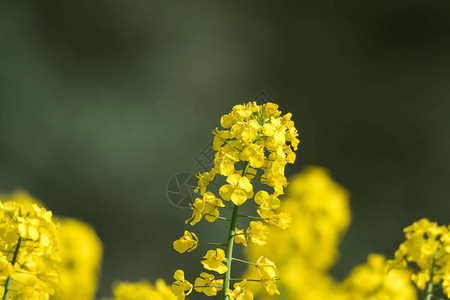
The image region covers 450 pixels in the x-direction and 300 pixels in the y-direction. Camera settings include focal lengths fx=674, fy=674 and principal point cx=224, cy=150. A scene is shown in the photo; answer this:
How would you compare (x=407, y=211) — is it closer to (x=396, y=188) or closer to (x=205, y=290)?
(x=396, y=188)

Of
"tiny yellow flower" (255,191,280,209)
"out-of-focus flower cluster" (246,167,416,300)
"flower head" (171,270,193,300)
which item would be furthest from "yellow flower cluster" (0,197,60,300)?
"out-of-focus flower cluster" (246,167,416,300)

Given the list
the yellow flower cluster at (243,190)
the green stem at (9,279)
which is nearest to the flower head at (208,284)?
the yellow flower cluster at (243,190)

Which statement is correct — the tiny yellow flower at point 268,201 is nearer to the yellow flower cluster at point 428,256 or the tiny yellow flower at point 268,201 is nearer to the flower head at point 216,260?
the flower head at point 216,260

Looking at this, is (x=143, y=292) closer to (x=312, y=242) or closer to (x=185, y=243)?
(x=185, y=243)

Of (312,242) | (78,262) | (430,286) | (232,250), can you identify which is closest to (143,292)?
(232,250)

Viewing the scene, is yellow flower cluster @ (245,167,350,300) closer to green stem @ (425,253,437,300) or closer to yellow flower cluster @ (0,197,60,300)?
green stem @ (425,253,437,300)
